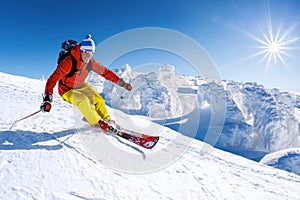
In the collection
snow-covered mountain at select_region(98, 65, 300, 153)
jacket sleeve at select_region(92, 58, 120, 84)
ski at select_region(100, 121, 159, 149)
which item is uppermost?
snow-covered mountain at select_region(98, 65, 300, 153)

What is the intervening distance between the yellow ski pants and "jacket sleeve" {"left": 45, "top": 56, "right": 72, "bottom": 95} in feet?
1.42

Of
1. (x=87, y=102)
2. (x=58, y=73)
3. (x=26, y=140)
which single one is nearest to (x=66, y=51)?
(x=58, y=73)

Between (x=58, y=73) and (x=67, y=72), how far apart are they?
18cm

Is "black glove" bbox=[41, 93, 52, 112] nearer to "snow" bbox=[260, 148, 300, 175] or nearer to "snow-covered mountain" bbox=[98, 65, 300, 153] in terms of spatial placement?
"snow" bbox=[260, 148, 300, 175]

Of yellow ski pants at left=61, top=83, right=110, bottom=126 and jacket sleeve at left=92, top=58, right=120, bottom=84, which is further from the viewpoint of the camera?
jacket sleeve at left=92, top=58, right=120, bottom=84

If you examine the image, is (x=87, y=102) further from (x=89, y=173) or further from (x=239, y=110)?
(x=239, y=110)

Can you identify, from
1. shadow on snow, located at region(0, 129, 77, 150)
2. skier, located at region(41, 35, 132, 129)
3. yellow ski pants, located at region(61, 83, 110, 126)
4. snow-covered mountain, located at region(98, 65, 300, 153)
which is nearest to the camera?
shadow on snow, located at region(0, 129, 77, 150)

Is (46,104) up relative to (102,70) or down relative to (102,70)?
down

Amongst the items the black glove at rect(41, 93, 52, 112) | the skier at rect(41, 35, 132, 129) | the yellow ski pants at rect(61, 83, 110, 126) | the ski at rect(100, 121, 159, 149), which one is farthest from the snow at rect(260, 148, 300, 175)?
the black glove at rect(41, 93, 52, 112)

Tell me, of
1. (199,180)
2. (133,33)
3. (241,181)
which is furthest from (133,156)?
(133,33)

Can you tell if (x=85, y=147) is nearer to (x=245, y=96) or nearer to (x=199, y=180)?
(x=199, y=180)

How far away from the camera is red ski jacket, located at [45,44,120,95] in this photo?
3.64 meters

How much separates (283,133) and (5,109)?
52779mm

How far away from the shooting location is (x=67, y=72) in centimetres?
384
